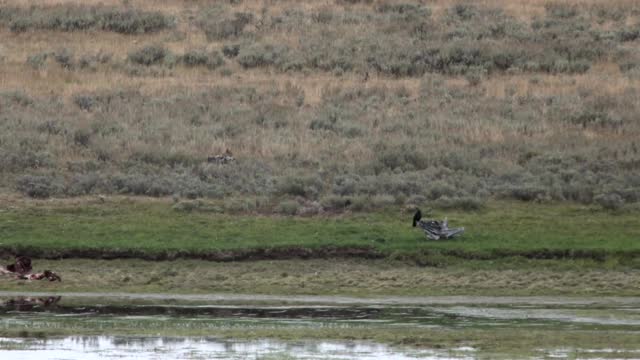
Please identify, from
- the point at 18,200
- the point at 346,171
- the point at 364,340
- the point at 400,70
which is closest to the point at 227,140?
the point at 346,171

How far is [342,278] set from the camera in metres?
25.1

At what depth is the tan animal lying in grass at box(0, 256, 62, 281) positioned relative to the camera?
24.9m

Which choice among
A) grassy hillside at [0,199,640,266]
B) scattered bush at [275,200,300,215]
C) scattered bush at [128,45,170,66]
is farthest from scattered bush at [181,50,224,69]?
scattered bush at [275,200,300,215]

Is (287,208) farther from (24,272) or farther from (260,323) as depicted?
(260,323)

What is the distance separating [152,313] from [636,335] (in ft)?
25.2

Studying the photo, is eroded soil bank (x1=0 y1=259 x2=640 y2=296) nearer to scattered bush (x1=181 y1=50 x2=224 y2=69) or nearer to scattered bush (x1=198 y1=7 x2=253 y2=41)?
scattered bush (x1=181 y1=50 x2=224 y2=69)

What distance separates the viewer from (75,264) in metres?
26.2

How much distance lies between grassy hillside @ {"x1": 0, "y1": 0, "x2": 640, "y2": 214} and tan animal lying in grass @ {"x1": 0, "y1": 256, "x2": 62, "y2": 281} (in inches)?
221

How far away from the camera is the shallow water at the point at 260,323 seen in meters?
17.9

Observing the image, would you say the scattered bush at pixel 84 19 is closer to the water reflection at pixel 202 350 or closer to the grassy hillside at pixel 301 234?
the grassy hillside at pixel 301 234

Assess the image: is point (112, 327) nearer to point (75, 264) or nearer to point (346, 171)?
point (75, 264)

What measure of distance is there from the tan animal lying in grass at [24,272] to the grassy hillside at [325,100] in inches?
221

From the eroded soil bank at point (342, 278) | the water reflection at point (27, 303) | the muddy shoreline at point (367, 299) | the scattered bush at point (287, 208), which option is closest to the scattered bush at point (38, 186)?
the eroded soil bank at point (342, 278)

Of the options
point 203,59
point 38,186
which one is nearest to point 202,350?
point 38,186
